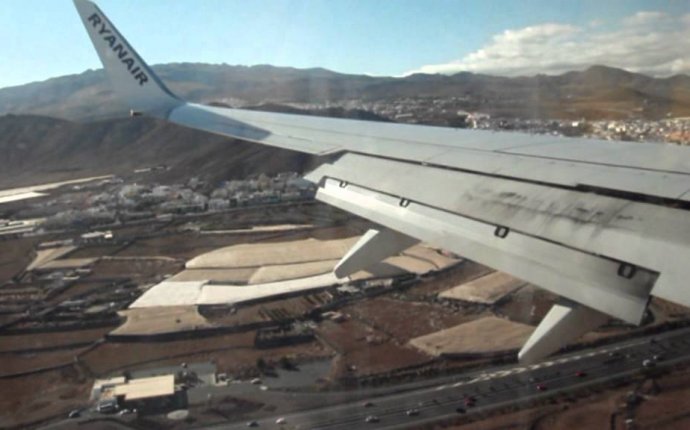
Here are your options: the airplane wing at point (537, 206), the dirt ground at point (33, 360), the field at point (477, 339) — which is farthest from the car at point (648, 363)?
the dirt ground at point (33, 360)

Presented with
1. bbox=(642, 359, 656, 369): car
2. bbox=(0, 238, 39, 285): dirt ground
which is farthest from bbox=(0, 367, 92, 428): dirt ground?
bbox=(642, 359, 656, 369): car

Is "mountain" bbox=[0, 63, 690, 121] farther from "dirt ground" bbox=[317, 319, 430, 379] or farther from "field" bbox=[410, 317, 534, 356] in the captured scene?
"dirt ground" bbox=[317, 319, 430, 379]

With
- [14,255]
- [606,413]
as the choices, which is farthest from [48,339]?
[606,413]

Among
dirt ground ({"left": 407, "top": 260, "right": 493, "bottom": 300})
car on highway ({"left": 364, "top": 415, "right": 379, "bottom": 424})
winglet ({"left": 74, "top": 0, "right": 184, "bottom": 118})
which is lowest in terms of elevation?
car on highway ({"left": 364, "top": 415, "right": 379, "bottom": 424})

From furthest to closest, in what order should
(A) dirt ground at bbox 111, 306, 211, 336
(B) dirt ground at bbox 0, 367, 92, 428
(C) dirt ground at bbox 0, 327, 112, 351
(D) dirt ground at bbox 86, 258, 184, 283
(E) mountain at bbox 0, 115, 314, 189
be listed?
(E) mountain at bbox 0, 115, 314, 189 < (D) dirt ground at bbox 86, 258, 184, 283 < (A) dirt ground at bbox 111, 306, 211, 336 < (C) dirt ground at bbox 0, 327, 112, 351 < (B) dirt ground at bbox 0, 367, 92, 428

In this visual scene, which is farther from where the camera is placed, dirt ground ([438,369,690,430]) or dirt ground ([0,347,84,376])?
dirt ground ([0,347,84,376])
